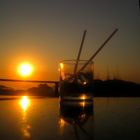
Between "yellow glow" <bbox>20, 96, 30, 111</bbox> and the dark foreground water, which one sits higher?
"yellow glow" <bbox>20, 96, 30, 111</bbox>

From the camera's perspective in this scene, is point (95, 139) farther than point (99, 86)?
No

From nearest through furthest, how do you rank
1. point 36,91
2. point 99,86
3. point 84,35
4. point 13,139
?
point 13,139 < point 84,35 < point 99,86 < point 36,91

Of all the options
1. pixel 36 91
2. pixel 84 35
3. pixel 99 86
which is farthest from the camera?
pixel 36 91

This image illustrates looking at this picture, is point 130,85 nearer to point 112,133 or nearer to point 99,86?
point 99,86

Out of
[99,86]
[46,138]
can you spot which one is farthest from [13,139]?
[99,86]

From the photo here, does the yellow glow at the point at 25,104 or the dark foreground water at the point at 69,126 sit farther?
the yellow glow at the point at 25,104

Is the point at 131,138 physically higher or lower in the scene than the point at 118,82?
lower

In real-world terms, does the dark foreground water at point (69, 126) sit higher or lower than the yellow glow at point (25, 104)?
lower

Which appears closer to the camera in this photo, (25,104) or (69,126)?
(69,126)

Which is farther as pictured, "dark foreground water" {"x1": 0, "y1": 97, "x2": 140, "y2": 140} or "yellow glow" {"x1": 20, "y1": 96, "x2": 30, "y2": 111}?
"yellow glow" {"x1": 20, "y1": 96, "x2": 30, "y2": 111}

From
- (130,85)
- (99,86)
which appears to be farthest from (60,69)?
(130,85)
